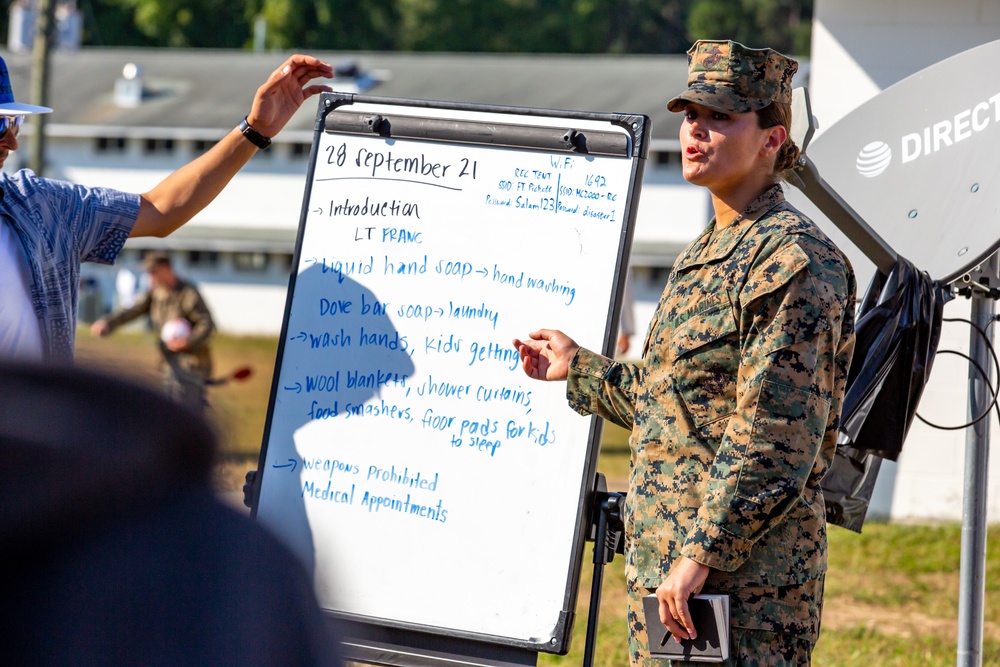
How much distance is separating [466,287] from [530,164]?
1.17ft

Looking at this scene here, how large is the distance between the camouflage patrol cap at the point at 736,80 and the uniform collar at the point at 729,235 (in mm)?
185

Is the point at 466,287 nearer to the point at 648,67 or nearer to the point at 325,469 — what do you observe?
the point at 325,469

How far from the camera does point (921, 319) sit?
3.03 metres

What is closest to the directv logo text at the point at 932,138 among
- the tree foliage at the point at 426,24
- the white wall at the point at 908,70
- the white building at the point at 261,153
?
the white wall at the point at 908,70

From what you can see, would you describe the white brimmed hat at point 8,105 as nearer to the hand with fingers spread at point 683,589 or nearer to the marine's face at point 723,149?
the marine's face at point 723,149

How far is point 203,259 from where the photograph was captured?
33344 mm

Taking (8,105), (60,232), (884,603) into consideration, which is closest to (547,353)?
(60,232)

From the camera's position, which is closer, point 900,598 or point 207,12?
point 900,598

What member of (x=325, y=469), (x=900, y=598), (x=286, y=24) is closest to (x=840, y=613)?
(x=900, y=598)

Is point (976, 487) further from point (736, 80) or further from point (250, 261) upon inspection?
point (250, 261)

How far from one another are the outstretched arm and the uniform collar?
3.83ft

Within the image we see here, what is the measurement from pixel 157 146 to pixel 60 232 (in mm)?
33013

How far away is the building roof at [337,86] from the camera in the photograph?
106 feet

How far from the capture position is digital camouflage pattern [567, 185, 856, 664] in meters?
2.16
